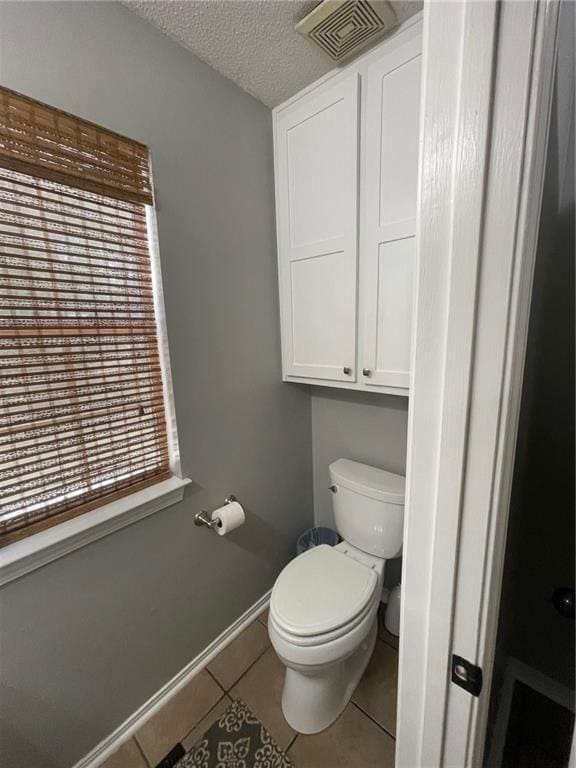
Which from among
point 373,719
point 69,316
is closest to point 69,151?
point 69,316

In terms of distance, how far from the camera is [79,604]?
102 centimetres

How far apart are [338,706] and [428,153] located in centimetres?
174

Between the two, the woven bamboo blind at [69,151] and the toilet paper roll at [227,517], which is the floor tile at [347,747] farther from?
the woven bamboo blind at [69,151]

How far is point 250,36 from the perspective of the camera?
1048mm

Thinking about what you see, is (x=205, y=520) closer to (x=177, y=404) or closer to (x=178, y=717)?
(x=177, y=404)

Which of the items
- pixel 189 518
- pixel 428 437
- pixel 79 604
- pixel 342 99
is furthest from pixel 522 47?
pixel 79 604

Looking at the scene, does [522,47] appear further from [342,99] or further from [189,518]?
[189,518]

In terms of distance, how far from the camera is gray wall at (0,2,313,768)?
36.0 inches

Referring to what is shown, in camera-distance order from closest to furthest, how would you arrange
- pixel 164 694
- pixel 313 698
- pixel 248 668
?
pixel 313 698
pixel 164 694
pixel 248 668

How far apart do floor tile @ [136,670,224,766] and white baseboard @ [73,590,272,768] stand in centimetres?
2

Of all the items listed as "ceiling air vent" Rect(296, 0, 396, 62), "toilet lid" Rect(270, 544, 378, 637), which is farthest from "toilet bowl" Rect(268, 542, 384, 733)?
"ceiling air vent" Rect(296, 0, 396, 62)

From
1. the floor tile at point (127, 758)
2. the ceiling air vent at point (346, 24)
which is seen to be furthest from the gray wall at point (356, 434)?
the ceiling air vent at point (346, 24)

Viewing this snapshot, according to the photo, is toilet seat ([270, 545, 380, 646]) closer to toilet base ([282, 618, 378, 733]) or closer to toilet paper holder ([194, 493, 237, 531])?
toilet base ([282, 618, 378, 733])

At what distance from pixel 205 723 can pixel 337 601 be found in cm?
70
